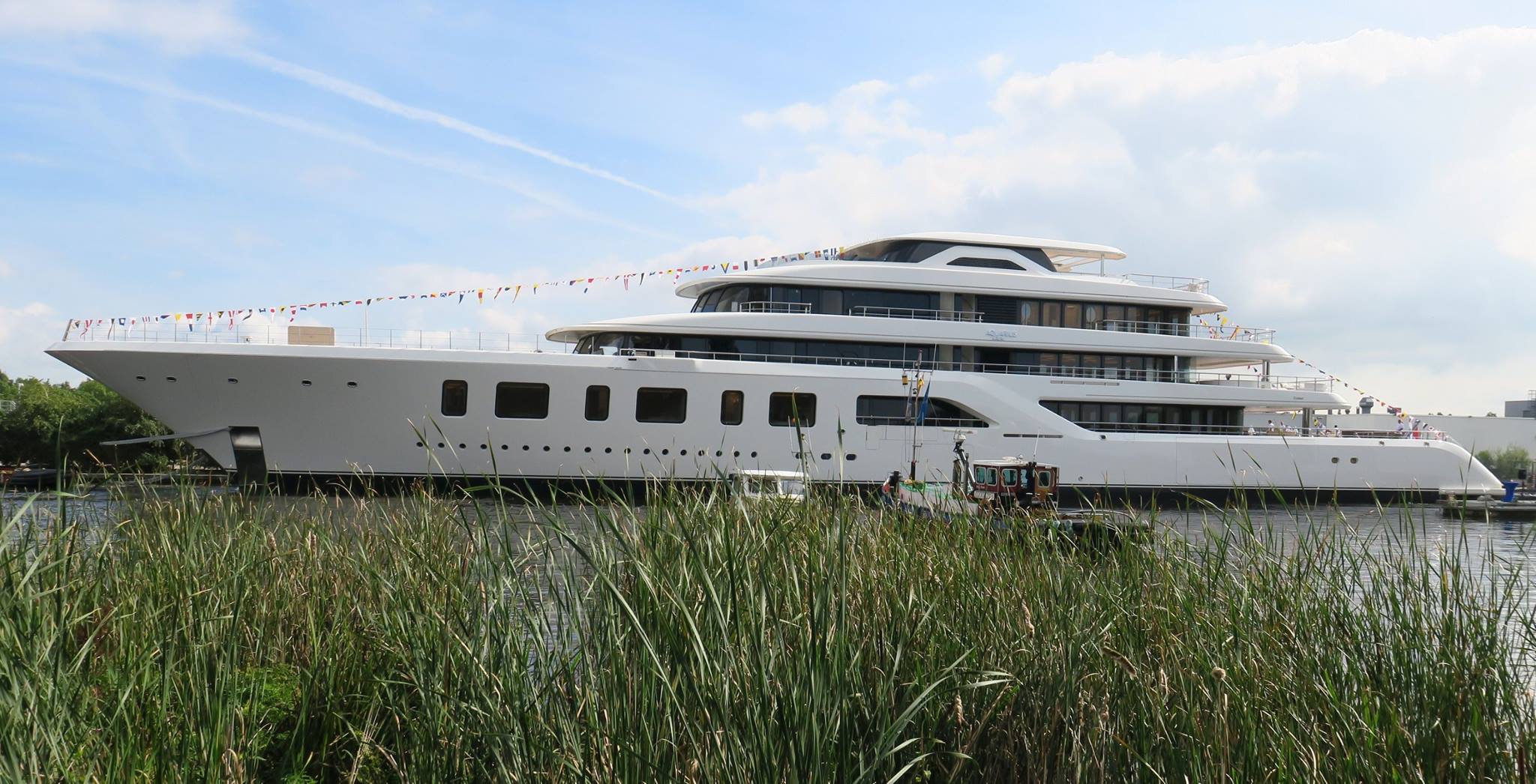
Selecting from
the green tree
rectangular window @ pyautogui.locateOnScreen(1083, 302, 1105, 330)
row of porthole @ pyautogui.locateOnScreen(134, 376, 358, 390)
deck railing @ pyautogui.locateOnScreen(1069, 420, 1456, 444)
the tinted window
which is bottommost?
the green tree

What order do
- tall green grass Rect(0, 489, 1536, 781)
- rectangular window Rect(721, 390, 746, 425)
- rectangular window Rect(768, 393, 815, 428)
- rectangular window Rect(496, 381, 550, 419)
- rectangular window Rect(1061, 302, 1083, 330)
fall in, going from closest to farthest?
tall green grass Rect(0, 489, 1536, 781) → rectangular window Rect(496, 381, 550, 419) → rectangular window Rect(721, 390, 746, 425) → rectangular window Rect(768, 393, 815, 428) → rectangular window Rect(1061, 302, 1083, 330)

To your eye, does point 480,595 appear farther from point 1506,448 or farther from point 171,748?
point 1506,448

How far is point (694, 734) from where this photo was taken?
10.8 ft

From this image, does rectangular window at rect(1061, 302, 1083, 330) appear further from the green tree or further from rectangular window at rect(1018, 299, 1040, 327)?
the green tree

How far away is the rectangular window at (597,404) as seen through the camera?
689 inches

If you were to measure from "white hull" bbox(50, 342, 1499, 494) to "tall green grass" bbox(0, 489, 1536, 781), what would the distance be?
10591mm

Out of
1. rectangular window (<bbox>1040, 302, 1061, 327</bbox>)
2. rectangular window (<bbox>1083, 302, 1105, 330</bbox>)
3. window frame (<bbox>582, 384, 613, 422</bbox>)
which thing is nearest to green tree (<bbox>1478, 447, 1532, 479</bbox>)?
rectangular window (<bbox>1083, 302, 1105, 330</bbox>)

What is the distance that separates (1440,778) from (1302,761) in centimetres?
45

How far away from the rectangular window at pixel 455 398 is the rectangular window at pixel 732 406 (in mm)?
4420

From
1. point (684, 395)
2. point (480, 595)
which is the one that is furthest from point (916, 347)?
point (480, 595)

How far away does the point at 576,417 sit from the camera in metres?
17.4

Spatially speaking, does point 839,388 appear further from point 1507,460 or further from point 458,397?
point 1507,460

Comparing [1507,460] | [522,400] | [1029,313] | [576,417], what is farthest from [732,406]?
[1507,460]

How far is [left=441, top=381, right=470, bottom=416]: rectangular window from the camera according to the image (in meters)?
17.1
